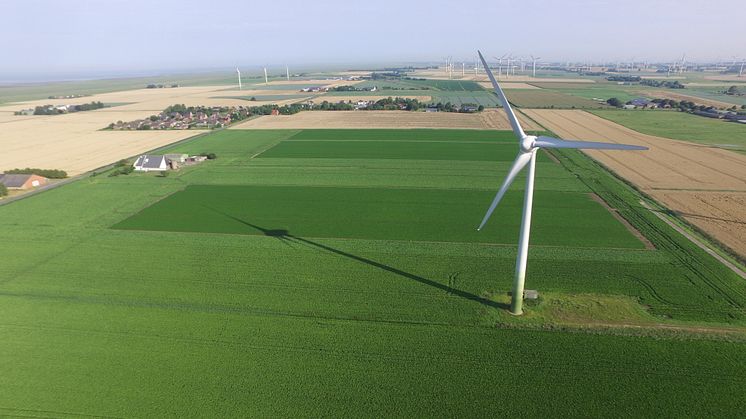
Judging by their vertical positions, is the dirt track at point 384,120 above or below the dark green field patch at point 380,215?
above

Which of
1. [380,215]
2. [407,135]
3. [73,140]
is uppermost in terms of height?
[73,140]

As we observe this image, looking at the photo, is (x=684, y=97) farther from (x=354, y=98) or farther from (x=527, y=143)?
(x=527, y=143)

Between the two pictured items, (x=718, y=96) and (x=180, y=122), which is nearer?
(x=180, y=122)

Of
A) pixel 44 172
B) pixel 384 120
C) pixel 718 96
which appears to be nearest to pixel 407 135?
pixel 384 120

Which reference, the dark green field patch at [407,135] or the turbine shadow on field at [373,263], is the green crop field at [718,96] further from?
the turbine shadow on field at [373,263]

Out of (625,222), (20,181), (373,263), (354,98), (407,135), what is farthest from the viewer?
(354,98)

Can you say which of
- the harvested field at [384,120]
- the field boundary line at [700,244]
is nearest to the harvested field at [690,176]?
the field boundary line at [700,244]

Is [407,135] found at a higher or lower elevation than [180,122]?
lower
